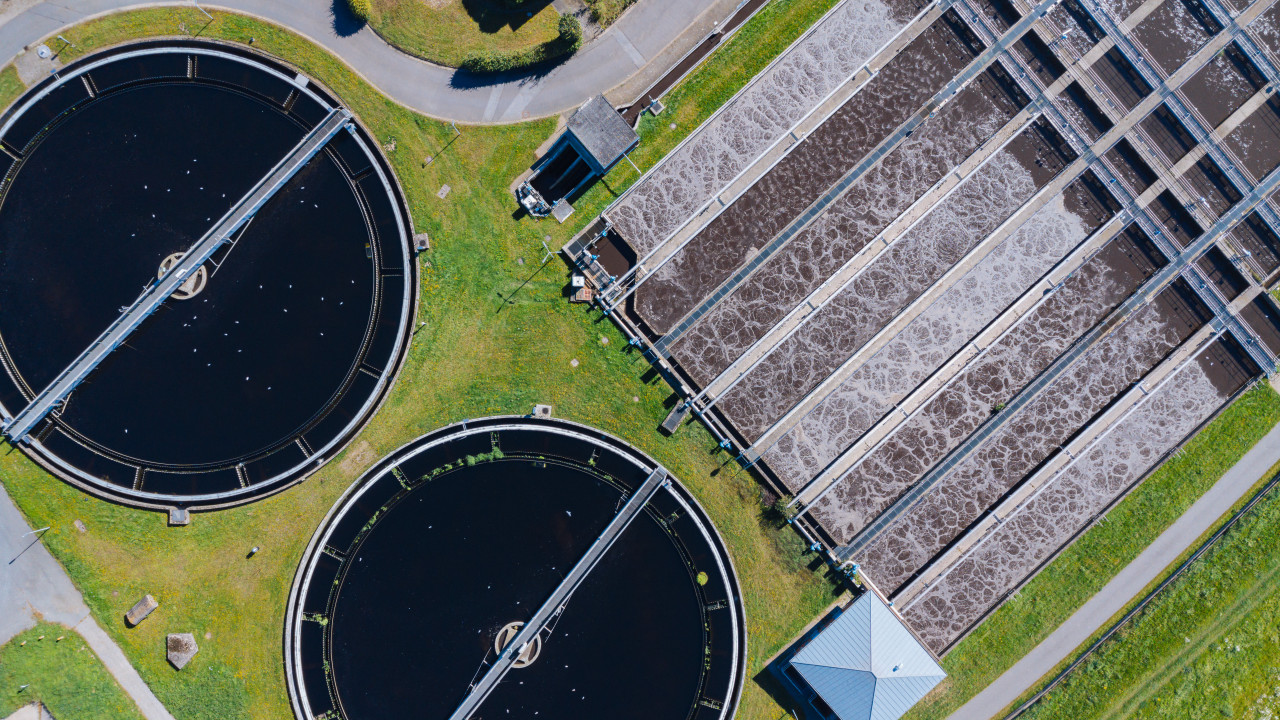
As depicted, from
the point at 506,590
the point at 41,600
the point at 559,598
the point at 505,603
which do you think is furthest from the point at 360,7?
the point at 41,600

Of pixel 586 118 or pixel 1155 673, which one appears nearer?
pixel 586 118

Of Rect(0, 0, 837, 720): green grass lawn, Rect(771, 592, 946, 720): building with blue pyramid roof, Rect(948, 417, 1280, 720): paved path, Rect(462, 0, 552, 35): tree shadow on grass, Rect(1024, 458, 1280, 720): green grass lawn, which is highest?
Rect(462, 0, 552, 35): tree shadow on grass

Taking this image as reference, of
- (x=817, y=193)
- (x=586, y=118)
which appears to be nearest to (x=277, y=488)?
(x=586, y=118)

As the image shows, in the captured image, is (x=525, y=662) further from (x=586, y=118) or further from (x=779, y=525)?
(x=586, y=118)

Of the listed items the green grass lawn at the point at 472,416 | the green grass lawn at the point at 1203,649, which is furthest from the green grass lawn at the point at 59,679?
the green grass lawn at the point at 1203,649

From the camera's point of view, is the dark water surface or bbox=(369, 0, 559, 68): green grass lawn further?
bbox=(369, 0, 559, 68): green grass lawn

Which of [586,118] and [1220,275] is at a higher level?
[586,118]

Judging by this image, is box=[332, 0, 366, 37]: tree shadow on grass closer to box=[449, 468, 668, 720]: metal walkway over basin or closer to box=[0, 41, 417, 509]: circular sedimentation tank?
box=[0, 41, 417, 509]: circular sedimentation tank

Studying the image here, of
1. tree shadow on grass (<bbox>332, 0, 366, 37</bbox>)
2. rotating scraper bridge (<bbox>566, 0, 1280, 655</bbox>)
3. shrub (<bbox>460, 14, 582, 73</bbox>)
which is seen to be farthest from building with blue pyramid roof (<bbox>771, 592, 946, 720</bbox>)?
tree shadow on grass (<bbox>332, 0, 366, 37</bbox>)
